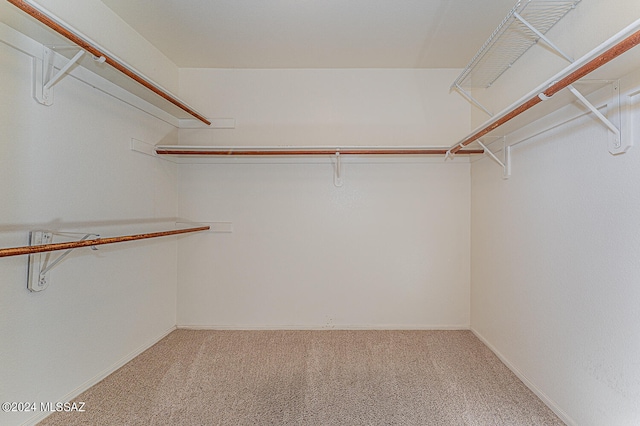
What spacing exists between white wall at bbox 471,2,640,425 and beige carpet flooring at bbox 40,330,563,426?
0.26m

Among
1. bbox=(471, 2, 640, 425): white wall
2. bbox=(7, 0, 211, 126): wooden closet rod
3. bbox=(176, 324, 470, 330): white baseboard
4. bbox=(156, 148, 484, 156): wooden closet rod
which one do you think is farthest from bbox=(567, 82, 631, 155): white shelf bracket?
bbox=(7, 0, 211, 126): wooden closet rod

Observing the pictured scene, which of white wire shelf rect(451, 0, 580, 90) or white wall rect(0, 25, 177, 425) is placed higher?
white wire shelf rect(451, 0, 580, 90)

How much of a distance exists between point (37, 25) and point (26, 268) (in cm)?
107

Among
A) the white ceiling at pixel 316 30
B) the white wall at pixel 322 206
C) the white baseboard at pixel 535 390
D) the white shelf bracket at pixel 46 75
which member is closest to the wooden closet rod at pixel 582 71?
the white ceiling at pixel 316 30

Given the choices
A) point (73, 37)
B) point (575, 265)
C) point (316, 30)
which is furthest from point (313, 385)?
point (316, 30)

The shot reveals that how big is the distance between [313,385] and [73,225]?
5.30ft

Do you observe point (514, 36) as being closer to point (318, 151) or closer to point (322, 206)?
point (318, 151)

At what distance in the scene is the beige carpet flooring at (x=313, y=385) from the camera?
150 centimetres

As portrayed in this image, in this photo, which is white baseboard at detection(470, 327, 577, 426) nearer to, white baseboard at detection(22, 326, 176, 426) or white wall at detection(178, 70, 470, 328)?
white wall at detection(178, 70, 470, 328)

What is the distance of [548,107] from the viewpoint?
1.52 m

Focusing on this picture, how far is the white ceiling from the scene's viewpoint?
1.79 m

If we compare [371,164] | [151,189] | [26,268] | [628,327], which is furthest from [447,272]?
[26,268]

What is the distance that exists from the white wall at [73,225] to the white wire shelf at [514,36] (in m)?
2.18

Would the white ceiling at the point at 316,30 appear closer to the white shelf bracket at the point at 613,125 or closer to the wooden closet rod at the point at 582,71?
the wooden closet rod at the point at 582,71
